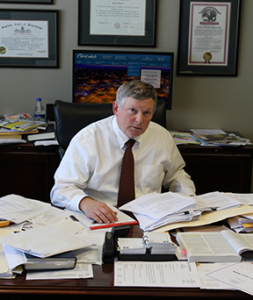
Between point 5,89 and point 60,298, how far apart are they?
7.34 feet

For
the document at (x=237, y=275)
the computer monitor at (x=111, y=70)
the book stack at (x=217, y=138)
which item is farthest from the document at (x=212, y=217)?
the computer monitor at (x=111, y=70)

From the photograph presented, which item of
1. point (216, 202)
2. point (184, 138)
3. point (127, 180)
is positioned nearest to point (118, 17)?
point (184, 138)

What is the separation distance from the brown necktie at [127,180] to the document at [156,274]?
683 millimetres

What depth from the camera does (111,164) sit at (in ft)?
5.61

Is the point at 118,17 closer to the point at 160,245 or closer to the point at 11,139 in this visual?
the point at 11,139

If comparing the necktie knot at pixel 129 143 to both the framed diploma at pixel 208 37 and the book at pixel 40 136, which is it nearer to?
the book at pixel 40 136

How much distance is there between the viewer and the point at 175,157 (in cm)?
190

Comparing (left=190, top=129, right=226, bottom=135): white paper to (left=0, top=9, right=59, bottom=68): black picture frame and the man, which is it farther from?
(left=0, top=9, right=59, bottom=68): black picture frame

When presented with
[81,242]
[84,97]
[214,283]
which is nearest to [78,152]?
[81,242]

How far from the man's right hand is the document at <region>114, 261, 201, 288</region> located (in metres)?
0.28

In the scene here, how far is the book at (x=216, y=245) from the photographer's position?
103 cm

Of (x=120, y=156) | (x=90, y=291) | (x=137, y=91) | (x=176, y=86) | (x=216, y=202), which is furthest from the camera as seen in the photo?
(x=176, y=86)

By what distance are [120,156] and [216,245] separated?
77 centimetres

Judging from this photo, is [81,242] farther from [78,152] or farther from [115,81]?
[115,81]
